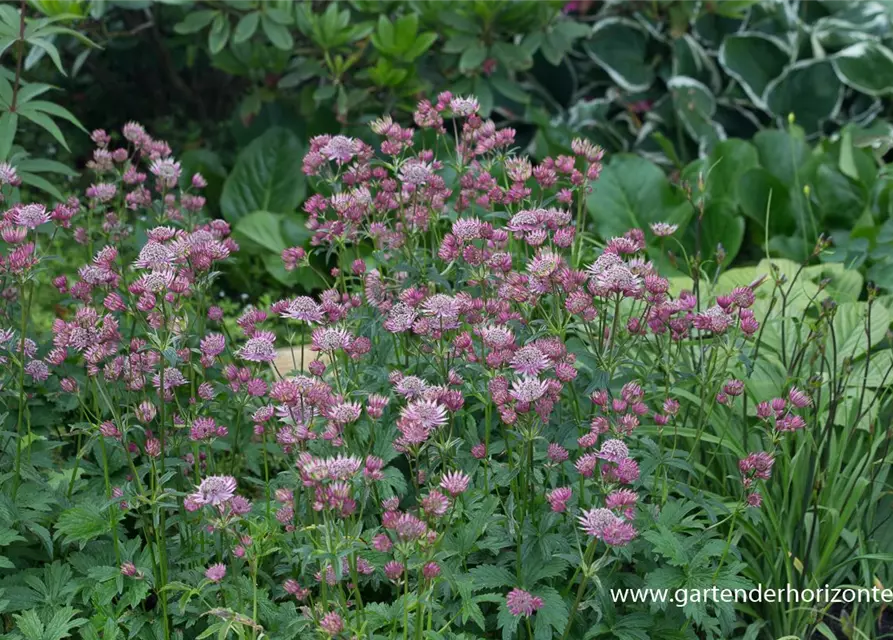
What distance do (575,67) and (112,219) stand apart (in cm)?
319

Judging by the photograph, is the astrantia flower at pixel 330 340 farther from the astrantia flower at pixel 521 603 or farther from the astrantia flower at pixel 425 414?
the astrantia flower at pixel 521 603

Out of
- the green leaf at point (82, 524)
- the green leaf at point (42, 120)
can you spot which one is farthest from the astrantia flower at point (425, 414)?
the green leaf at point (42, 120)

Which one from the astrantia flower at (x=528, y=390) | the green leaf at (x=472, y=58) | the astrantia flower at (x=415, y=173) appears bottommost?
the green leaf at (x=472, y=58)

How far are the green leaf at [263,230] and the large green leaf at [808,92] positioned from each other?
7.57 ft

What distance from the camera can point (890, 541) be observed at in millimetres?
2453

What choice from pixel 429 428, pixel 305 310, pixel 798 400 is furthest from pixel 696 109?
pixel 429 428

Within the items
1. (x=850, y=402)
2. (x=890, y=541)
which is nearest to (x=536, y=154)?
(x=850, y=402)

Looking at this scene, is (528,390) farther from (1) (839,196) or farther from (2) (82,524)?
(1) (839,196)

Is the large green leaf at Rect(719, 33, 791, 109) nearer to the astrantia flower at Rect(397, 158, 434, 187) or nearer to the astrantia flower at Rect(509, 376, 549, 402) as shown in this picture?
the astrantia flower at Rect(397, 158, 434, 187)

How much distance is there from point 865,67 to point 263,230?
109 inches

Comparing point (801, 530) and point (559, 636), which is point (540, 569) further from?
point (801, 530)

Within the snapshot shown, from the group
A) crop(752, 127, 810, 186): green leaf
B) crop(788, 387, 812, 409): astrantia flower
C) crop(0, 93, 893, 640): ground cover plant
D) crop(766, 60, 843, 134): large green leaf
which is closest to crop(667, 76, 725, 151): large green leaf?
crop(766, 60, 843, 134): large green leaf

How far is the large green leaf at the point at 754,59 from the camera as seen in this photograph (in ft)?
15.6

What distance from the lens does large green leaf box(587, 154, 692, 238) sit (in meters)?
4.00
